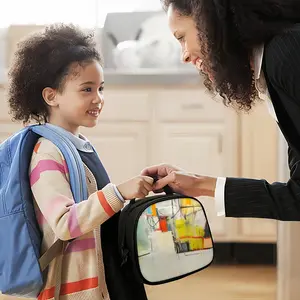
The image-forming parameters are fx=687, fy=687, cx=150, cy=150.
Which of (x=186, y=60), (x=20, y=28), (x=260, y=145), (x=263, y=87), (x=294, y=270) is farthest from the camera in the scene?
(x=20, y=28)

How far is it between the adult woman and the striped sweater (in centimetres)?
17

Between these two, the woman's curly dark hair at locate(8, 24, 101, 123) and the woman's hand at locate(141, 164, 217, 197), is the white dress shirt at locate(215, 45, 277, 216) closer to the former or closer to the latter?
the woman's hand at locate(141, 164, 217, 197)

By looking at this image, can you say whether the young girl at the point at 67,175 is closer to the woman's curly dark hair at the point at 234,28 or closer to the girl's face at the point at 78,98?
the girl's face at the point at 78,98

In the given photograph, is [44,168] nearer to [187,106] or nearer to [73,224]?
[73,224]

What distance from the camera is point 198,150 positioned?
10.6 ft

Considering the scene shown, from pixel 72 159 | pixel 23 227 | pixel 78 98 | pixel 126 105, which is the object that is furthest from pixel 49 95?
pixel 126 105

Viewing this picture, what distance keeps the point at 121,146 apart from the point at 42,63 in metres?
1.63

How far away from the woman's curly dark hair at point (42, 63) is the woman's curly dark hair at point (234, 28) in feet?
1.21

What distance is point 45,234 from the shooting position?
1559 millimetres

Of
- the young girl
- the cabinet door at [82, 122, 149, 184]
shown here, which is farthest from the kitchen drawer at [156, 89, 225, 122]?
the young girl

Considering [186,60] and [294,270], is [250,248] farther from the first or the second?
[186,60]

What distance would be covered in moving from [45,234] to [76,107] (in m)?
0.31

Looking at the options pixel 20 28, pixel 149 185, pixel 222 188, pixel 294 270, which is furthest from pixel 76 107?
pixel 20 28

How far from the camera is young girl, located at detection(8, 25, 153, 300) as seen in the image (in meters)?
1.47
